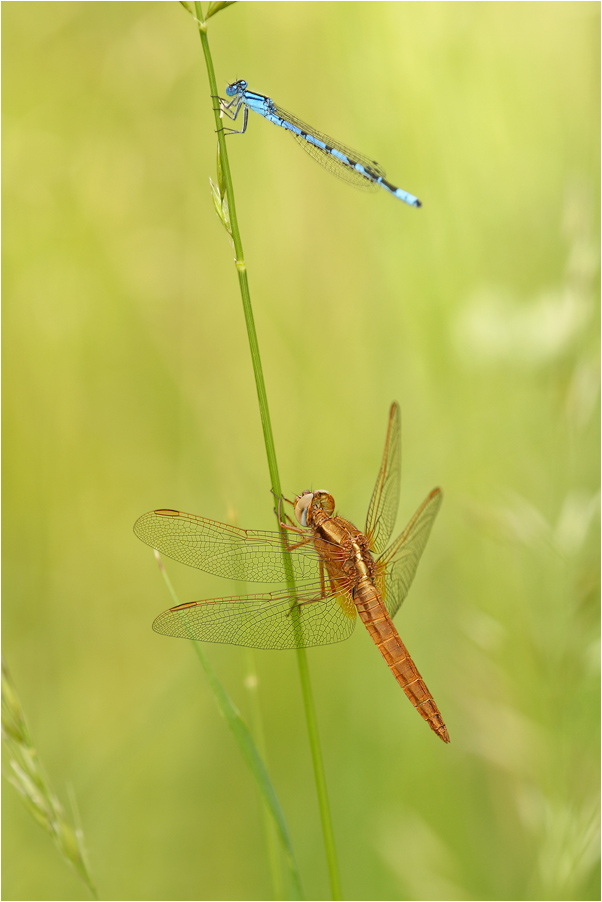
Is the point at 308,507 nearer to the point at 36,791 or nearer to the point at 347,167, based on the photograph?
the point at 36,791

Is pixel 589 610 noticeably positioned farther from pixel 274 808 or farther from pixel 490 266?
pixel 490 266

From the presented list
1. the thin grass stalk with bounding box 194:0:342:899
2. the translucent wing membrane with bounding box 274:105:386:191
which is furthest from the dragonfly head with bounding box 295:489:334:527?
the translucent wing membrane with bounding box 274:105:386:191

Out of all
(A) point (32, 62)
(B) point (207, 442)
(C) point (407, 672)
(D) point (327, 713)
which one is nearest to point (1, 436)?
(B) point (207, 442)

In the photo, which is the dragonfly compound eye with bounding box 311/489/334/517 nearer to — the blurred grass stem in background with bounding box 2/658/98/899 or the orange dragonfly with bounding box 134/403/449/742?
the orange dragonfly with bounding box 134/403/449/742

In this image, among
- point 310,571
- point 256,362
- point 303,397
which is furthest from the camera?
point 303,397

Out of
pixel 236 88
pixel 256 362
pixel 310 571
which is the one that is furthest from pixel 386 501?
pixel 236 88

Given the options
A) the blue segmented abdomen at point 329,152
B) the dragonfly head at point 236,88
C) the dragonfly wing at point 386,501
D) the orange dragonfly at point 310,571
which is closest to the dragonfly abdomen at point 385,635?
the orange dragonfly at point 310,571

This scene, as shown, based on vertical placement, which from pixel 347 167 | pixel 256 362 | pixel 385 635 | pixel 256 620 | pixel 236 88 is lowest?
pixel 385 635
